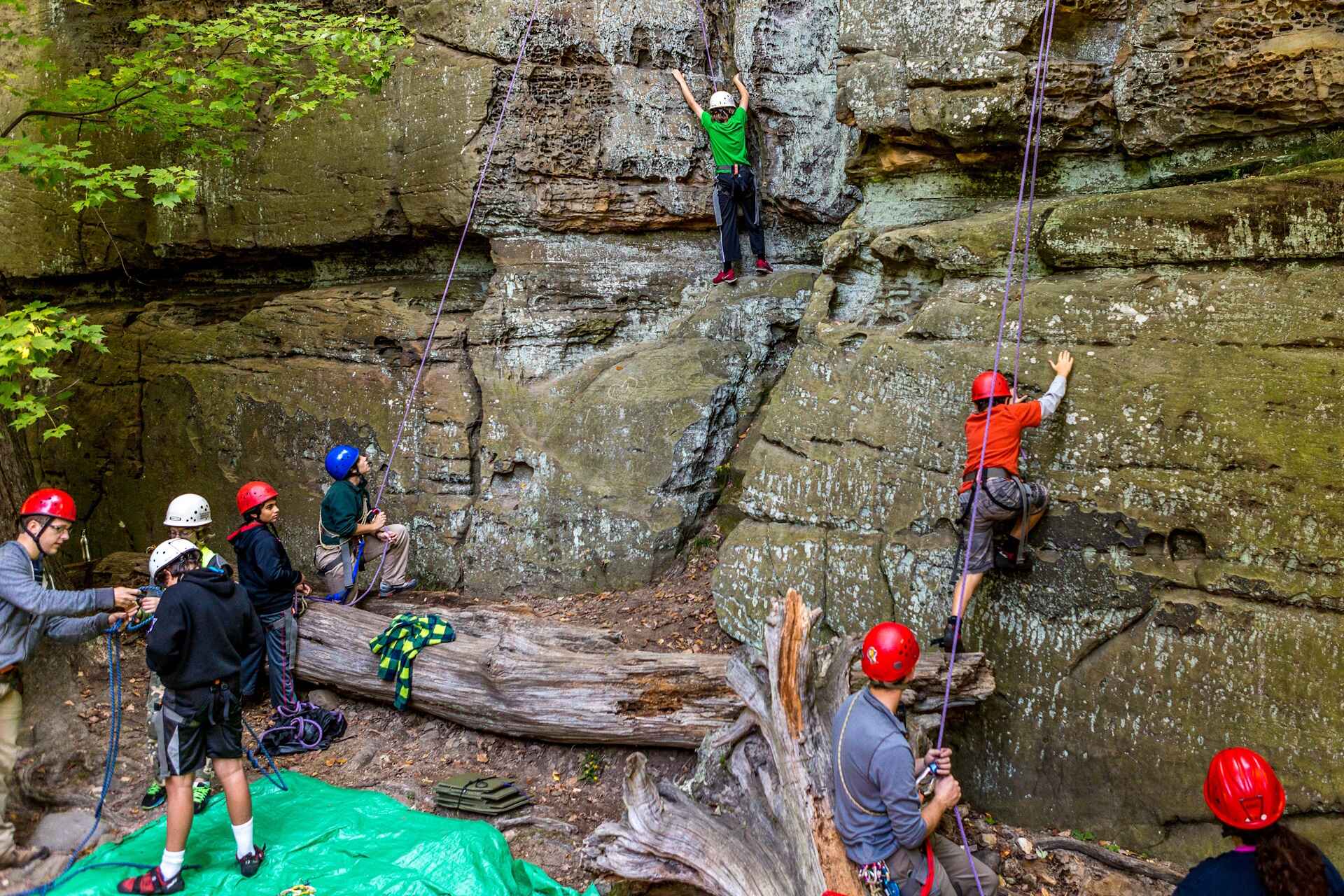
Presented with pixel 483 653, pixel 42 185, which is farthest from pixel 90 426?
pixel 483 653

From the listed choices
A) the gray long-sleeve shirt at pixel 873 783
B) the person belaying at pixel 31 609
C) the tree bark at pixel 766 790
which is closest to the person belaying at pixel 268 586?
the person belaying at pixel 31 609

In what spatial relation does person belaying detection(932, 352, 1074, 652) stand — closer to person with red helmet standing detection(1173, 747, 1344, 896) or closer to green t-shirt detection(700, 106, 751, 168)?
person with red helmet standing detection(1173, 747, 1344, 896)

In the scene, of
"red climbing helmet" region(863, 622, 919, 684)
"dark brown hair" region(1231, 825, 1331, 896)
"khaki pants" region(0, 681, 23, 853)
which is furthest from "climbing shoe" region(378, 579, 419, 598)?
"dark brown hair" region(1231, 825, 1331, 896)

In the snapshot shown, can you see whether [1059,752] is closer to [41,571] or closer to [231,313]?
[41,571]

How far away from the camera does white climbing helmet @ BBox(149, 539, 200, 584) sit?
533cm

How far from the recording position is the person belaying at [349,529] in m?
8.00

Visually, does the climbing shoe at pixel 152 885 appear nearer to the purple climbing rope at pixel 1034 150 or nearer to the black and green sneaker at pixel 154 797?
the black and green sneaker at pixel 154 797

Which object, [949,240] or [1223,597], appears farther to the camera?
[949,240]

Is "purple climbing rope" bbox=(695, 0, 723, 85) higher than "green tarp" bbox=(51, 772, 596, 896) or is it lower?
higher

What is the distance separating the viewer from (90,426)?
10.7m

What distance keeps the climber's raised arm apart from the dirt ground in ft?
14.7

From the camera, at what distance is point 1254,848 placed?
143 inches

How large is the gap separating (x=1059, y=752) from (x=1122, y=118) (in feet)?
13.7

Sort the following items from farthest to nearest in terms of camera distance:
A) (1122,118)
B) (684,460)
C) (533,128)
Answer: (533,128) → (684,460) → (1122,118)
